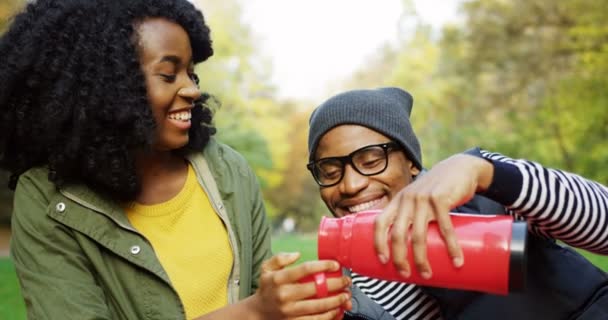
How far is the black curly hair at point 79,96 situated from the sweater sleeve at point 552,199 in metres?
1.28

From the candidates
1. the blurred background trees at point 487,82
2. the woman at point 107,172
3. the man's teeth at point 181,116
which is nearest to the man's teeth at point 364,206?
the woman at point 107,172

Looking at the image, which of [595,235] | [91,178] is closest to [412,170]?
[595,235]

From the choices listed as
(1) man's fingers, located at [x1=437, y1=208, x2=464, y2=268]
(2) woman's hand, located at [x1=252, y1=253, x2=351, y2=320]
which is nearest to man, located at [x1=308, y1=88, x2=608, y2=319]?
(1) man's fingers, located at [x1=437, y1=208, x2=464, y2=268]

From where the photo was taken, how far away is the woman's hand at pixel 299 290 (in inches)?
61.3

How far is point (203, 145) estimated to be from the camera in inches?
101

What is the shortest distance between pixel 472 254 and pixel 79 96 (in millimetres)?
1552

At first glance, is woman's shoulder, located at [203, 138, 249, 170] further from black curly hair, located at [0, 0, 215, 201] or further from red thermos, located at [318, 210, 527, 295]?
red thermos, located at [318, 210, 527, 295]

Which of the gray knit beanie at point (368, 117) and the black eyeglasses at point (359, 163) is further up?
the gray knit beanie at point (368, 117)

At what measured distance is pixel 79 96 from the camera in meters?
2.17

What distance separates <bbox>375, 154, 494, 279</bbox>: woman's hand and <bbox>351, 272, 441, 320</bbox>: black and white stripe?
0.77 meters

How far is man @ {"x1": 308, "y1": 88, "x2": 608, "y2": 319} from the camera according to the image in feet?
4.47

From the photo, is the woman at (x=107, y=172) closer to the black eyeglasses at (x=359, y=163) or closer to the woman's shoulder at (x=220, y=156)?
the woman's shoulder at (x=220, y=156)

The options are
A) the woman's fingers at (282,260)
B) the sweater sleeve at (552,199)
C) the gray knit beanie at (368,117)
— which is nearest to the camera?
the sweater sleeve at (552,199)

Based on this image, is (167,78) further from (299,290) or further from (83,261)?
(299,290)
